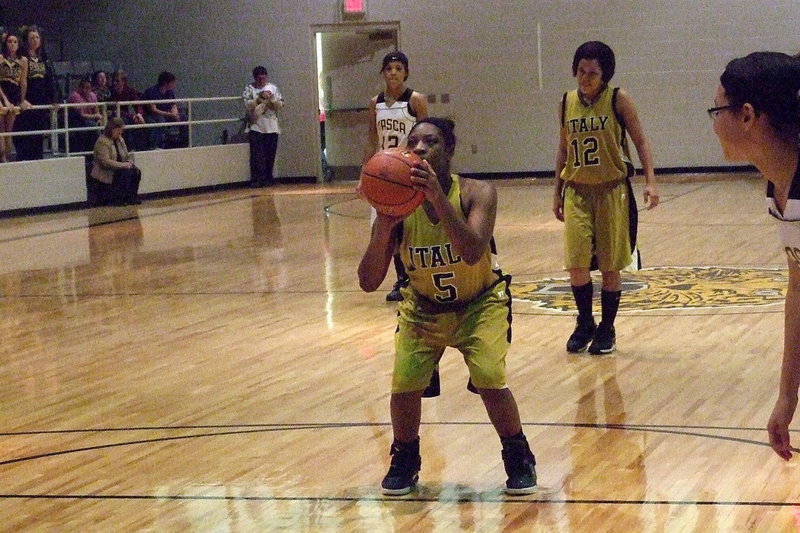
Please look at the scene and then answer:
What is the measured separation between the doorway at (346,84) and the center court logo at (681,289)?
11761mm

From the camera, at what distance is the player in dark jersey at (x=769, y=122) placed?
2498 millimetres

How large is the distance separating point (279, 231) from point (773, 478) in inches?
379

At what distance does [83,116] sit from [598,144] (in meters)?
12.0

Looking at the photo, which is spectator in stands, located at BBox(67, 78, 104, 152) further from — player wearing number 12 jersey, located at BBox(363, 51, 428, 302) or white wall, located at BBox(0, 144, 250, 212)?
player wearing number 12 jersey, located at BBox(363, 51, 428, 302)

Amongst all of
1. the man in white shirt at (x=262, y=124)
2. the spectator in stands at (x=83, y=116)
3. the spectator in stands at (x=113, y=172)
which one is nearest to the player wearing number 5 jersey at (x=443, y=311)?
the spectator in stands at (x=113, y=172)

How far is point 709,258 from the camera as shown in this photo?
10156 millimetres

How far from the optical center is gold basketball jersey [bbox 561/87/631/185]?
6785 millimetres

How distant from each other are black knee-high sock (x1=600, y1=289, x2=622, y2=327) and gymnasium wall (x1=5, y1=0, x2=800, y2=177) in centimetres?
1240

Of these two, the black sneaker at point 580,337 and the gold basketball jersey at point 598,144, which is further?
the black sneaker at point 580,337

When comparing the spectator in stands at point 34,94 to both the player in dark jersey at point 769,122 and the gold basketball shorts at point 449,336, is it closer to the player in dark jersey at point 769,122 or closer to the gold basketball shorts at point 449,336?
the gold basketball shorts at point 449,336

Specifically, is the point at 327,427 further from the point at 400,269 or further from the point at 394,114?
the point at 394,114

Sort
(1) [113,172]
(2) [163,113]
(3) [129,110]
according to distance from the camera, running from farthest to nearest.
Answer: (2) [163,113]
(3) [129,110]
(1) [113,172]

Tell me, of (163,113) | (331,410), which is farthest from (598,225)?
(163,113)

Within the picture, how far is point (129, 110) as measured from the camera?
18.7 metres
